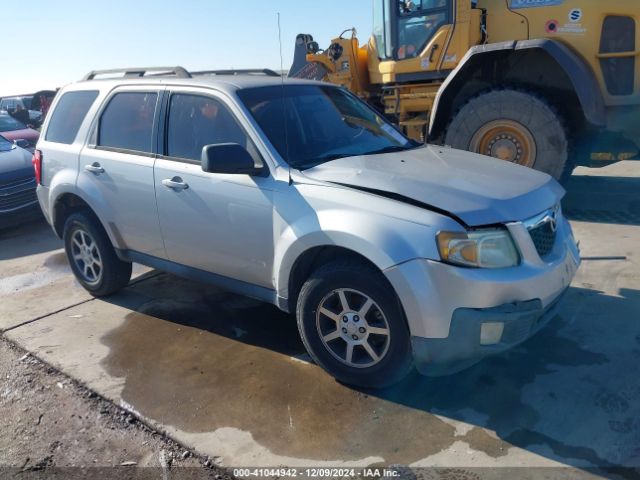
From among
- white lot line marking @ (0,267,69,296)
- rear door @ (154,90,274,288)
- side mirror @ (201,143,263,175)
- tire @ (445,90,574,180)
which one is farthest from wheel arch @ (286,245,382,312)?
tire @ (445,90,574,180)

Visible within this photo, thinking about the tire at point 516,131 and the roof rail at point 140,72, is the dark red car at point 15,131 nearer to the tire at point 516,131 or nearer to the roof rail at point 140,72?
the roof rail at point 140,72

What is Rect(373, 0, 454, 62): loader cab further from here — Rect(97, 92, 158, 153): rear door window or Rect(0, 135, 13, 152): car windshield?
Rect(0, 135, 13, 152): car windshield

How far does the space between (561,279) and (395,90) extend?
226 inches

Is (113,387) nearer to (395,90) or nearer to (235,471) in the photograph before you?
(235,471)

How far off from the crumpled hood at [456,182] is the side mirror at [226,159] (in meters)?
0.38

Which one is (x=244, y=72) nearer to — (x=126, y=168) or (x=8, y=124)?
(x=126, y=168)

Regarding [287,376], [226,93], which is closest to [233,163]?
[226,93]

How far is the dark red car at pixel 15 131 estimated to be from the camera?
11.4 meters

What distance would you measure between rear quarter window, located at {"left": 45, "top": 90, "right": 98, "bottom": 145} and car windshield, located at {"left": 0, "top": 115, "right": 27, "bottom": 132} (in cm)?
797

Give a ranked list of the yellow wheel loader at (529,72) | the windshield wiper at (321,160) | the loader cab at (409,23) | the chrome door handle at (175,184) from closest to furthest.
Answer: the windshield wiper at (321,160)
the chrome door handle at (175,184)
the yellow wheel loader at (529,72)
the loader cab at (409,23)

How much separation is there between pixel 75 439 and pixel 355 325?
5.66 ft

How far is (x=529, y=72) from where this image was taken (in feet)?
22.5

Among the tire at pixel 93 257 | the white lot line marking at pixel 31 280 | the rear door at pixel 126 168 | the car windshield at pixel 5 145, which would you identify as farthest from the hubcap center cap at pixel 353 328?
the car windshield at pixel 5 145

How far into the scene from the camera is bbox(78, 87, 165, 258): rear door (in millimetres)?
4168
